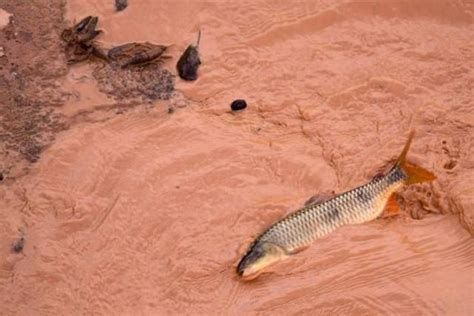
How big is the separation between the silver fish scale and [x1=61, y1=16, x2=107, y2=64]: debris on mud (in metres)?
1.86

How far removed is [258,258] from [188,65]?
5.37 ft

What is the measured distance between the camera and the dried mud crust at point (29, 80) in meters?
4.34

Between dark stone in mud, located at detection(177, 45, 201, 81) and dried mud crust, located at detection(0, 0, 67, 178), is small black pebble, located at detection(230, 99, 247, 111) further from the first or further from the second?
dried mud crust, located at detection(0, 0, 67, 178)

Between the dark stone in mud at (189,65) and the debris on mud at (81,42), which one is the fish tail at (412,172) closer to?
the dark stone in mud at (189,65)

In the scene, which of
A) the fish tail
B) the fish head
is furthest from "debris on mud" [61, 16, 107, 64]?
the fish tail

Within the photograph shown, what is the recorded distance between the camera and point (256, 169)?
14.2 ft

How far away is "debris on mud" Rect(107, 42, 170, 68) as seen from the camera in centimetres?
486

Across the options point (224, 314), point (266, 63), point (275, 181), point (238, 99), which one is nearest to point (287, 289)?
point (224, 314)

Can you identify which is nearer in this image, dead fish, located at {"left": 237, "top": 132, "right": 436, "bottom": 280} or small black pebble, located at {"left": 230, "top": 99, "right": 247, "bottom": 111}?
dead fish, located at {"left": 237, "top": 132, "right": 436, "bottom": 280}

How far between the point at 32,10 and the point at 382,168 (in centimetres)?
275

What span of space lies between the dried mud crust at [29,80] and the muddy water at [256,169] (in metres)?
0.11

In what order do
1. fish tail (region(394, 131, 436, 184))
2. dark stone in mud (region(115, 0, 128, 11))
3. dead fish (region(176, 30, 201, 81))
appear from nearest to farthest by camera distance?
1. fish tail (region(394, 131, 436, 184))
2. dead fish (region(176, 30, 201, 81))
3. dark stone in mud (region(115, 0, 128, 11))

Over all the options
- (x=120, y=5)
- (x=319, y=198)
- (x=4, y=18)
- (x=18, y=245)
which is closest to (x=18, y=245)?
(x=18, y=245)

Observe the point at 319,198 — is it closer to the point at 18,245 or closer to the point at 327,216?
the point at 327,216
